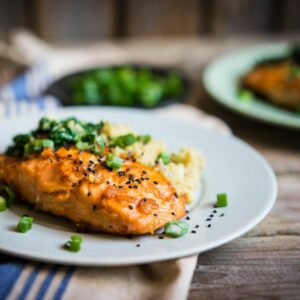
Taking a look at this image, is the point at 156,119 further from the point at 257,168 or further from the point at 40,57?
the point at 40,57

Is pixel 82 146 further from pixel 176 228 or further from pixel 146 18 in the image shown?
pixel 146 18

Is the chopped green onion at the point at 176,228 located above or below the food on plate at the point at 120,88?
above

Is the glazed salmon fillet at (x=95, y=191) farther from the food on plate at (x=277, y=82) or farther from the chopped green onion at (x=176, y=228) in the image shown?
the food on plate at (x=277, y=82)

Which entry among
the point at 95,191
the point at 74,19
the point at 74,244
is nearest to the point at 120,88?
the point at 95,191

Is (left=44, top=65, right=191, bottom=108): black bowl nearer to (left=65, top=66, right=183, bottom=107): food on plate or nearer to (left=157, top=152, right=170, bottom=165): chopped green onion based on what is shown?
(left=65, top=66, right=183, bottom=107): food on plate

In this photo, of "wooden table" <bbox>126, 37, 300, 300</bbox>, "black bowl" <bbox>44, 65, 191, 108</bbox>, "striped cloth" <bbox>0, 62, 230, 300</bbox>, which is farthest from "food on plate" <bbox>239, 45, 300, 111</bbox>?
"striped cloth" <bbox>0, 62, 230, 300</bbox>

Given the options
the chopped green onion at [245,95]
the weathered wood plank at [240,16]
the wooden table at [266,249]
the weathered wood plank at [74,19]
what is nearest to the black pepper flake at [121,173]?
the wooden table at [266,249]
